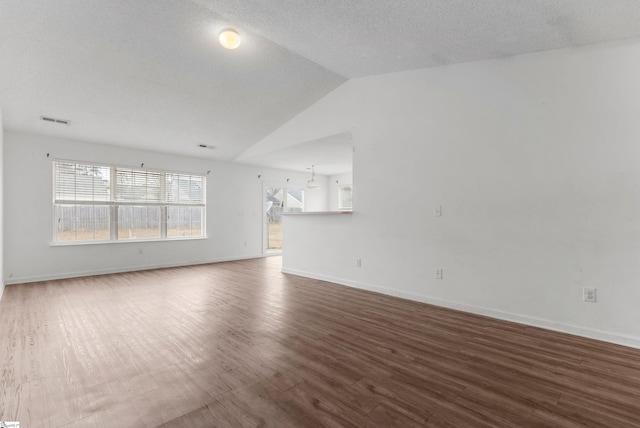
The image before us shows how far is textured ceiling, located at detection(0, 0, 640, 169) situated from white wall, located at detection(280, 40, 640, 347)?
31 cm

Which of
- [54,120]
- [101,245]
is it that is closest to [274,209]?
[101,245]

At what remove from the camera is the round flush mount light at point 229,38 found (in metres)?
3.17

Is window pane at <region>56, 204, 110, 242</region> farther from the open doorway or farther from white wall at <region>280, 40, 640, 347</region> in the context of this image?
white wall at <region>280, 40, 640, 347</region>

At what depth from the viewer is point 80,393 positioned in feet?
5.96

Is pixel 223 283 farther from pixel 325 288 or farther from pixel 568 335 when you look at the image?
pixel 568 335

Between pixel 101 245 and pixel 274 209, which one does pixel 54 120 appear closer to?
pixel 101 245

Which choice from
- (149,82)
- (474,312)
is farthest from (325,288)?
(149,82)

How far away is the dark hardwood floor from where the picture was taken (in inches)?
64.1

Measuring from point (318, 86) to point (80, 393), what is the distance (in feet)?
14.1

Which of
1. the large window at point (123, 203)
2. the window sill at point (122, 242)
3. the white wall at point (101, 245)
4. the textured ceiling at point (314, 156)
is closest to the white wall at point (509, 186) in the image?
the textured ceiling at point (314, 156)

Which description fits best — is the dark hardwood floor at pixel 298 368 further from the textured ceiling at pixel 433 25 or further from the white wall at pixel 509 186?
the textured ceiling at pixel 433 25

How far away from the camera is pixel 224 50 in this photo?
3561 mm

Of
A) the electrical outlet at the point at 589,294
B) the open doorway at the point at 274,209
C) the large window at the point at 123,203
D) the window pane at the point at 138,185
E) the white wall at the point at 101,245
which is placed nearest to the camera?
the electrical outlet at the point at 589,294

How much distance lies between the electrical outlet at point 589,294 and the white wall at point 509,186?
41 millimetres
